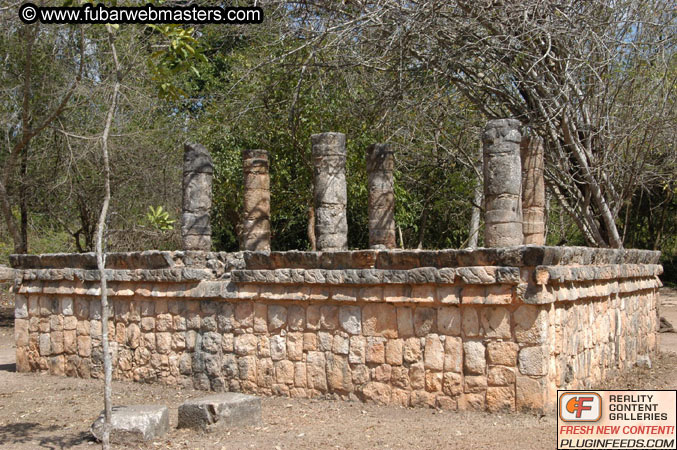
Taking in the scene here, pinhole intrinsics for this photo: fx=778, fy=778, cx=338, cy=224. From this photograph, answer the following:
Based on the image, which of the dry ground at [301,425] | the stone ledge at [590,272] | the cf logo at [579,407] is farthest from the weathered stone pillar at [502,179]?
the cf logo at [579,407]

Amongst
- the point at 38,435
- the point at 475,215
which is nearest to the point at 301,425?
the point at 38,435

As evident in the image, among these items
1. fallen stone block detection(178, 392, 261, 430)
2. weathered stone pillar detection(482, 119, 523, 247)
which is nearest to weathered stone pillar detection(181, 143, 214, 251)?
fallen stone block detection(178, 392, 261, 430)

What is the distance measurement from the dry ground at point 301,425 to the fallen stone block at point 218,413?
9 centimetres

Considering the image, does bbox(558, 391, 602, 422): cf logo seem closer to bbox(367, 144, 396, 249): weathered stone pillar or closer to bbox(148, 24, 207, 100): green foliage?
bbox(148, 24, 207, 100): green foliage

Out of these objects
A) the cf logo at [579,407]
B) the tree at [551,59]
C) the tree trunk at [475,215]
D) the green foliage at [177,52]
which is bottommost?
the cf logo at [579,407]

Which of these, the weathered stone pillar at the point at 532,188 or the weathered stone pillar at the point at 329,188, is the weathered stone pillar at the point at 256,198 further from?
the weathered stone pillar at the point at 532,188

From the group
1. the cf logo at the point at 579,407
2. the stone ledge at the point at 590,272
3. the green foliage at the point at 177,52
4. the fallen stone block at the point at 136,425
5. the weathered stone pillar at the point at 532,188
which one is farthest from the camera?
the weathered stone pillar at the point at 532,188

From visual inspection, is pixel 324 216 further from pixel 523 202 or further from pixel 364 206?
pixel 364 206

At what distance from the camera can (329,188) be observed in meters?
9.96

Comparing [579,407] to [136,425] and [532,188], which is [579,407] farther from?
[532,188]

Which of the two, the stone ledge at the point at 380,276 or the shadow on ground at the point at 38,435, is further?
the stone ledge at the point at 380,276

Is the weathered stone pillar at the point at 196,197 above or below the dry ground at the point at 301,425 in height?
above

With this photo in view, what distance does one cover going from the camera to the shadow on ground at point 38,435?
679 cm

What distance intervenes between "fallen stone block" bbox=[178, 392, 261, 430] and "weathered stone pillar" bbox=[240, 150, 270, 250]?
436 cm
